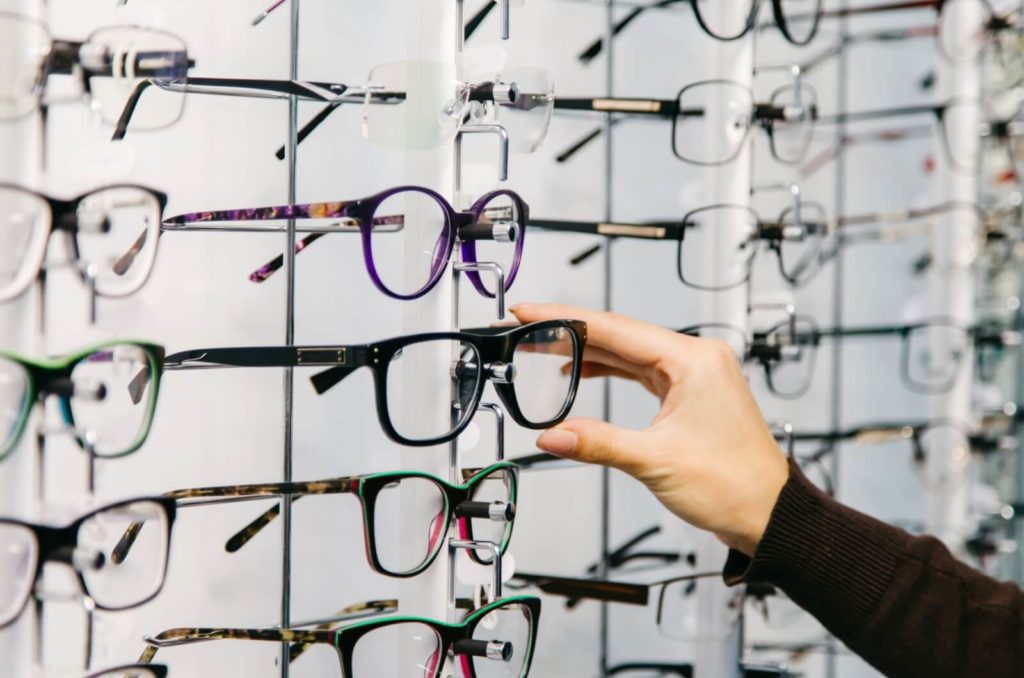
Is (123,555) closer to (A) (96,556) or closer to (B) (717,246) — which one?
(A) (96,556)

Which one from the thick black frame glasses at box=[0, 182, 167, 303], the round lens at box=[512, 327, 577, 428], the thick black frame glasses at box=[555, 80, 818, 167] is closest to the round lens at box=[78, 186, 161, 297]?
the thick black frame glasses at box=[0, 182, 167, 303]

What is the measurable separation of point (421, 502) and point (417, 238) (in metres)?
0.17

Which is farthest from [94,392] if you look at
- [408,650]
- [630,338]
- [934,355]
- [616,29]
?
[934,355]

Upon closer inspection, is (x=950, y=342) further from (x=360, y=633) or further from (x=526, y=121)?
(x=360, y=633)

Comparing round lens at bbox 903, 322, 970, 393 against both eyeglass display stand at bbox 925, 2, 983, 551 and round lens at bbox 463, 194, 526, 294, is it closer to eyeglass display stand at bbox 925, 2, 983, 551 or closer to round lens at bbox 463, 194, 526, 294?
eyeglass display stand at bbox 925, 2, 983, 551

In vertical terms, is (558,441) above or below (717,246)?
below

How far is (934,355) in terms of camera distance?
1432 millimetres

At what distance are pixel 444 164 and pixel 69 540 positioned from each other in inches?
12.6

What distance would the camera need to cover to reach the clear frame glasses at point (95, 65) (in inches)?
21.3

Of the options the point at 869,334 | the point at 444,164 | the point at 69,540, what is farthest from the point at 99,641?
the point at 869,334

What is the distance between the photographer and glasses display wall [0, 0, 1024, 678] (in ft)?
1.92

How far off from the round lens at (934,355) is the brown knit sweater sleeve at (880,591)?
0.56 metres

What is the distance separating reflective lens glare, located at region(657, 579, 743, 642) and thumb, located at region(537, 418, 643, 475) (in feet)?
0.96

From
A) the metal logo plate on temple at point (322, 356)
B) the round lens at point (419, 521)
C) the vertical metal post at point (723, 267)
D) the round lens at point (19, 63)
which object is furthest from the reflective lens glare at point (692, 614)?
the round lens at point (19, 63)
